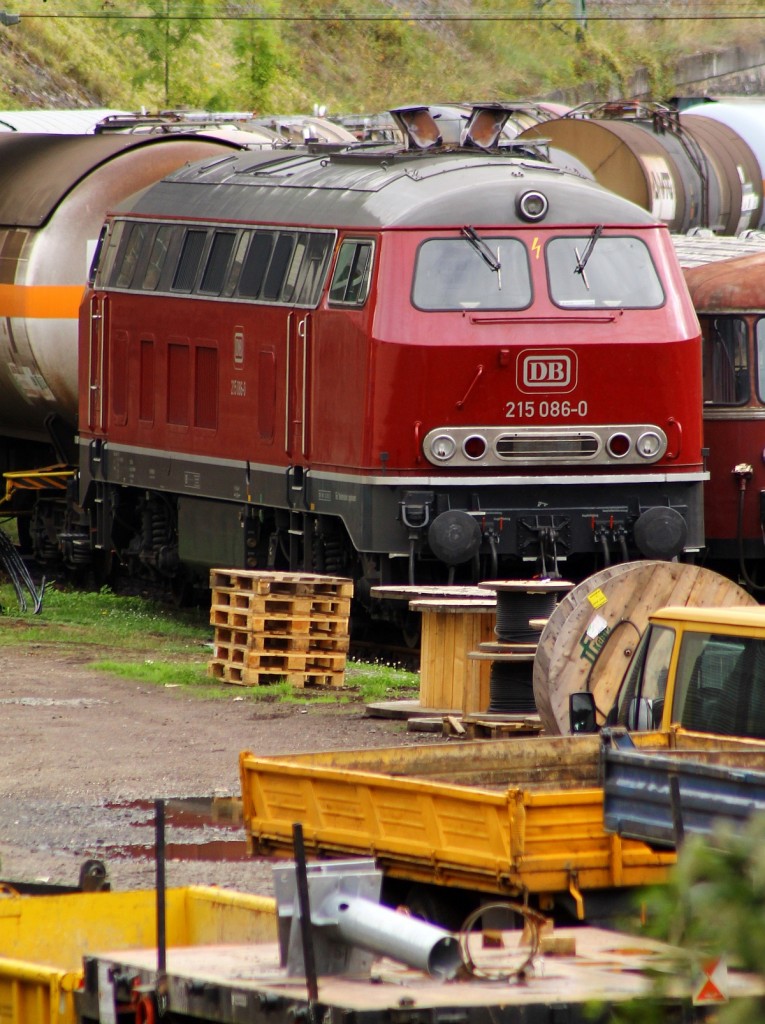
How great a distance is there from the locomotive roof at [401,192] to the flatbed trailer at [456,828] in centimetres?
830

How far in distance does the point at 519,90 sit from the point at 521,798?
54431mm

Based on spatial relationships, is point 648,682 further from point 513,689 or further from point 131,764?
point 131,764

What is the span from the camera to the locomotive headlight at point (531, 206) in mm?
15738

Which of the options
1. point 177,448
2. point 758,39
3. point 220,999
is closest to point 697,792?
point 220,999

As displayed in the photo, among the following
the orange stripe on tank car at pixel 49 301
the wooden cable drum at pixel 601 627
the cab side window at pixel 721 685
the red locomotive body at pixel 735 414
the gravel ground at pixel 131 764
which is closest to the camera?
the cab side window at pixel 721 685

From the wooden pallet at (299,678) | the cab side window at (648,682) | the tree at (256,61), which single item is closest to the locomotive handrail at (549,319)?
the wooden pallet at (299,678)

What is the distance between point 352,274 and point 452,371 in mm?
1111

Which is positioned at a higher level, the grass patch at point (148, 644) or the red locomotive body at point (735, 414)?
the red locomotive body at point (735, 414)

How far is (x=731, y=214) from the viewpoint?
27.4 m

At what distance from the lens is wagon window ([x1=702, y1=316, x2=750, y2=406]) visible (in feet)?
57.1

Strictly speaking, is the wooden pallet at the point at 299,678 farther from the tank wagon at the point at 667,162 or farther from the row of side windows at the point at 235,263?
the tank wagon at the point at 667,162

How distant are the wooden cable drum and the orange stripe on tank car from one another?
9.78 meters

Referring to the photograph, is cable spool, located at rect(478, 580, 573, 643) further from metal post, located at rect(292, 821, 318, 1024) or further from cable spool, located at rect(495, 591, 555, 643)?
metal post, located at rect(292, 821, 318, 1024)

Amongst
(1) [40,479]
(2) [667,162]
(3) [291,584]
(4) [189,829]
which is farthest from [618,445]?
(2) [667,162]
